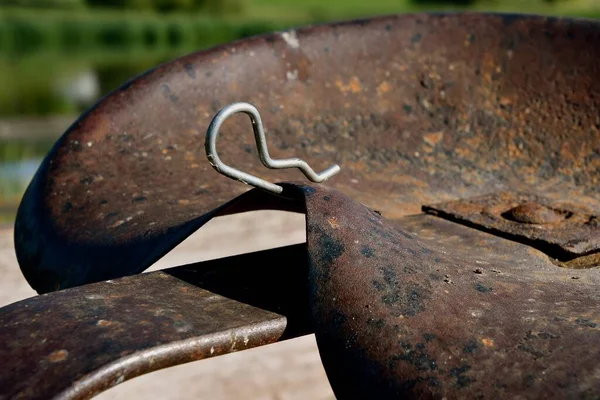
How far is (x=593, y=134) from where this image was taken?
2.17 metres

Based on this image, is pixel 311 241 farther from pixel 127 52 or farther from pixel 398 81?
pixel 127 52

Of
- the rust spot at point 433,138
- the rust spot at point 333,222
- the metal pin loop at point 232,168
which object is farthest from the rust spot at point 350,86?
the rust spot at point 333,222

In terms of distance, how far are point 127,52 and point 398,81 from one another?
17.2 metres

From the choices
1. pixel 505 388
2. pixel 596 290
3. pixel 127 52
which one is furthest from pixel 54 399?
pixel 127 52

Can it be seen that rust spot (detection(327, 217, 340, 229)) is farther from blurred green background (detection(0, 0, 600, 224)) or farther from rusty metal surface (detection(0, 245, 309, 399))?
blurred green background (detection(0, 0, 600, 224))

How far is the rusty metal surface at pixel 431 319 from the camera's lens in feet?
3.38

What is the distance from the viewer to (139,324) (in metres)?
1.14

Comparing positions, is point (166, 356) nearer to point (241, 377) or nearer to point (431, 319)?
point (431, 319)

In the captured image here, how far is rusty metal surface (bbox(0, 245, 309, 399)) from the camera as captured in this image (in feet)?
3.38

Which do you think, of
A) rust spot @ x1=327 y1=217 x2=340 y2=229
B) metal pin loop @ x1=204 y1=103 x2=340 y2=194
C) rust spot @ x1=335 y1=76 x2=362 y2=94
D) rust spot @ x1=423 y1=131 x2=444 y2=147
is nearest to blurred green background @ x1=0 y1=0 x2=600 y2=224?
rust spot @ x1=335 y1=76 x2=362 y2=94

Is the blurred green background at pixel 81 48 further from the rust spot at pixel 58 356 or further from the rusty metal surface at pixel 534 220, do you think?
the rust spot at pixel 58 356

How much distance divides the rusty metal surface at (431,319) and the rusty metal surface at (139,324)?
0.35 feet

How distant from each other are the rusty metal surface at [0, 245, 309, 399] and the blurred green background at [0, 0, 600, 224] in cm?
557

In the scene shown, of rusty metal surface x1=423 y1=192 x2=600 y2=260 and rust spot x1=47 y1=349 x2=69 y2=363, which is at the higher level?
rust spot x1=47 y1=349 x2=69 y2=363
